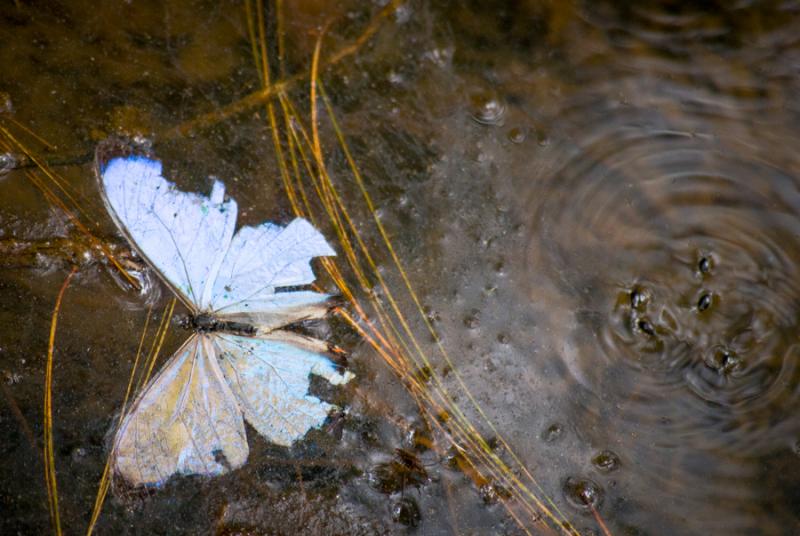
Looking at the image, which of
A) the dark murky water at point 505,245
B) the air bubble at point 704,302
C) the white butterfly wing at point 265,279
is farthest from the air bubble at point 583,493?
the white butterfly wing at point 265,279

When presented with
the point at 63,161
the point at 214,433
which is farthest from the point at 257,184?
the point at 214,433

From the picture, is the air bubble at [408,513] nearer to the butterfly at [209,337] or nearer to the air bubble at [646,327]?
the butterfly at [209,337]

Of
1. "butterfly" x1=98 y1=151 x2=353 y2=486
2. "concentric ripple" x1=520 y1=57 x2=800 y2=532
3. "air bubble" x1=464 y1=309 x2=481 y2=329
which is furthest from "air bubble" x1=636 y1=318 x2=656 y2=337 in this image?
"butterfly" x1=98 y1=151 x2=353 y2=486

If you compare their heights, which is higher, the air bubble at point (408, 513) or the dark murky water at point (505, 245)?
the dark murky water at point (505, 245)

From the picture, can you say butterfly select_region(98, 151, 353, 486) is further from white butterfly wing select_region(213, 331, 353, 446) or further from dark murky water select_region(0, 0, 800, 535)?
dark murky water select_region(0, 0, 800, 535)

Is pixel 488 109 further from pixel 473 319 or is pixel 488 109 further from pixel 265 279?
pixel 265 279

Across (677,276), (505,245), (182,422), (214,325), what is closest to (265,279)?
(214,325)
